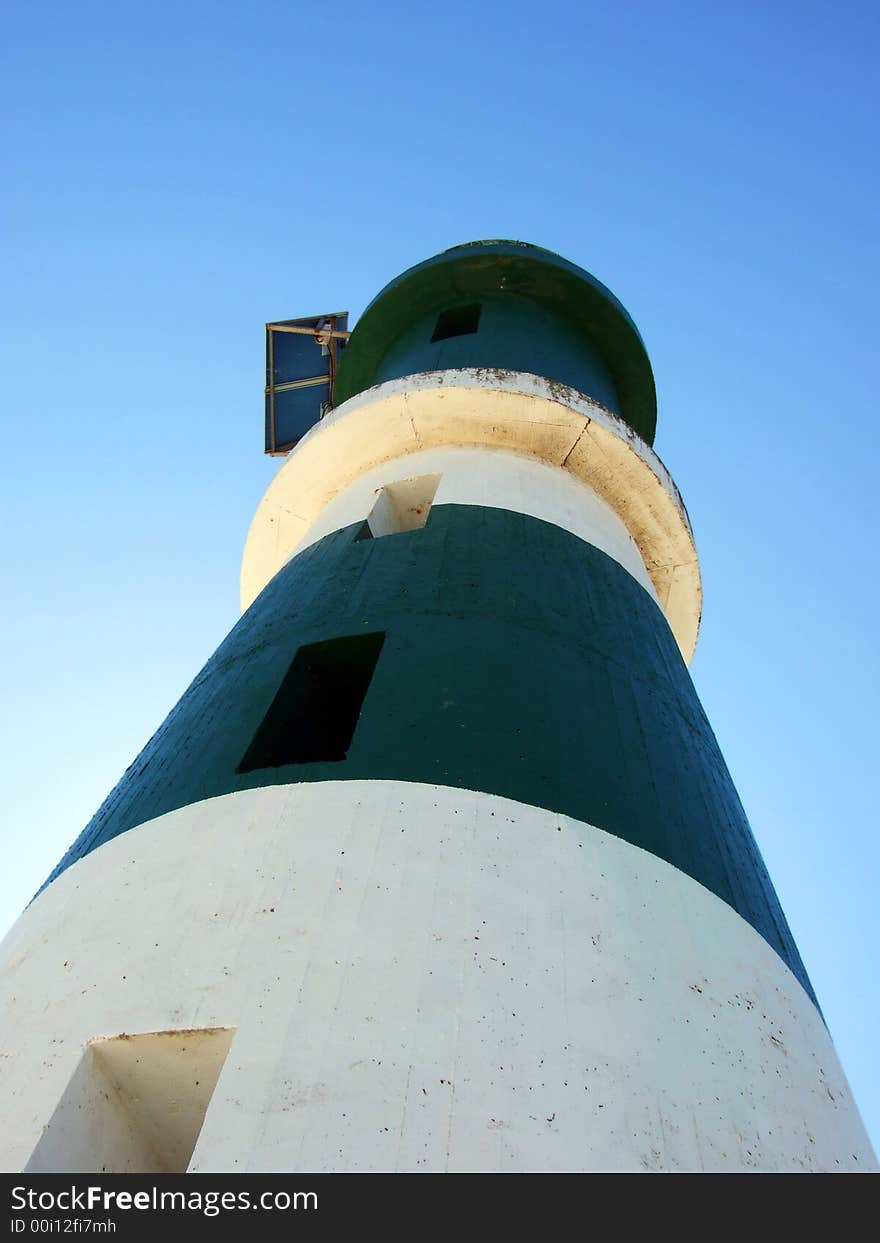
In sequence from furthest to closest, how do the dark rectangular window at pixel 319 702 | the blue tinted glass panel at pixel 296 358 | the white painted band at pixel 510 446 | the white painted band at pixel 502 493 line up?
the blue tinted glass panel at pixel 296 358
the white painted band at pixel 510 446
the white painted band at pixel 502 493
the dark rectangular window at pixel 319 702

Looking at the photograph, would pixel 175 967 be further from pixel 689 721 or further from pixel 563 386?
pixel 563 386

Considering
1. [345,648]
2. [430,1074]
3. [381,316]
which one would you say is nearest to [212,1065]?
[430,1074]

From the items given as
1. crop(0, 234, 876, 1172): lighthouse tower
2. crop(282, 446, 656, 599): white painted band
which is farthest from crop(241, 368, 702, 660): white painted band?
crop(0, 234, 876, 1172): lighthouse tower

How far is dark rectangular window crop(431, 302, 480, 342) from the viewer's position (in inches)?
545

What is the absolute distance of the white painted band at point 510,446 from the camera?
10.2 m

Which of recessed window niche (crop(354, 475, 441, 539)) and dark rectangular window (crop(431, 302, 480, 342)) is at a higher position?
dark rectangular window (crop(431, 302, 480, 342))

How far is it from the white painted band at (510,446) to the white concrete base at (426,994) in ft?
19.8

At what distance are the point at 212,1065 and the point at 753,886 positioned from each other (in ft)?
10.9

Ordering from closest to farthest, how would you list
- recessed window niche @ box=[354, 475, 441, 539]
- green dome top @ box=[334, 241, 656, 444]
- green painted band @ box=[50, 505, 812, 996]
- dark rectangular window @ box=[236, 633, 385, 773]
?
1. green painted band @ box=[50, 505, 812, 996]
2. dark rectangular window @ box=[236, 633, 385, 773]
3. recessed window niche @ box=[354, 475, 441, 539]
4. green dome top @ box=[334, 241, 656, 444]

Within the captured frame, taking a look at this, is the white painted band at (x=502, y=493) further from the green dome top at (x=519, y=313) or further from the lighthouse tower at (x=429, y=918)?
the green dome top at (x=519, y=313)

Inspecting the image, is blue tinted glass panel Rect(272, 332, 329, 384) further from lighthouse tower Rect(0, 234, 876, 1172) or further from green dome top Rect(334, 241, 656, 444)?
lighthouse tower Rect(0, 234, 876, 1172)

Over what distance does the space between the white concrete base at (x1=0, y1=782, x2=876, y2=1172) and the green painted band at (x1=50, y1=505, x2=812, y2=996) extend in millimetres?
266

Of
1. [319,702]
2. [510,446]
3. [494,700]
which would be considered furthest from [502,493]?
[494,700]

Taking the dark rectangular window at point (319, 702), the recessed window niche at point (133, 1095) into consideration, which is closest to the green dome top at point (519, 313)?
the dark rectangular window at point (319, 702)
